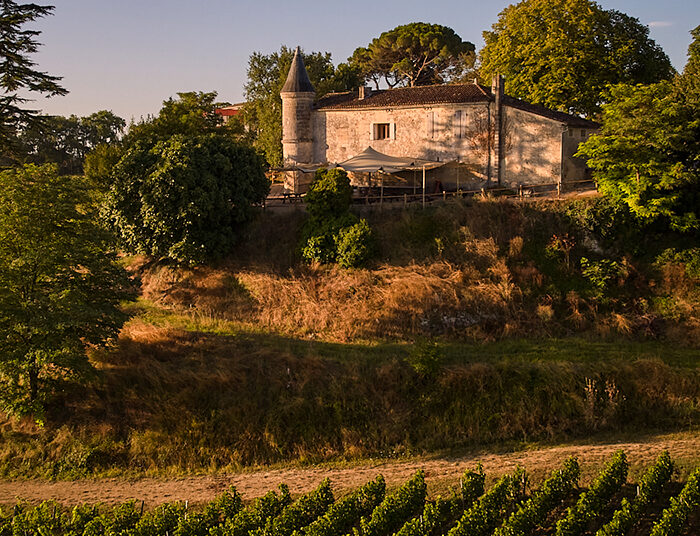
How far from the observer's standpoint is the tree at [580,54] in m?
34.4

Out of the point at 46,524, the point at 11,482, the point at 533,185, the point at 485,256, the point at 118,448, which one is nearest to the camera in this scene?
the point at 46,524

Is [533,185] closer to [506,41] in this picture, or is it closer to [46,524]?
[506,41]

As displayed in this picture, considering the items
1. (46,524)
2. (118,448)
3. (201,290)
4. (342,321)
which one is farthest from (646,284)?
(46,524)

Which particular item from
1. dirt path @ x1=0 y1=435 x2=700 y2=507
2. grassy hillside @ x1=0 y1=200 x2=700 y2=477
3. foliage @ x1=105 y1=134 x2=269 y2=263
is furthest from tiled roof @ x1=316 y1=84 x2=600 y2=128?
dirt path @ x1=0 y1=435 x2=700 y2=507

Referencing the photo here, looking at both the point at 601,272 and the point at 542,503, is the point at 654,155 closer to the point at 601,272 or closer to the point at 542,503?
the point at 601,272

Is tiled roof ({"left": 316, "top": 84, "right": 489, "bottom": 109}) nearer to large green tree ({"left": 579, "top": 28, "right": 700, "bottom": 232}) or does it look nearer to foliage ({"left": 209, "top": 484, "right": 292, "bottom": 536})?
large green tree ({"left": 579, "top": 28, "right": 700, "bottom": 232})

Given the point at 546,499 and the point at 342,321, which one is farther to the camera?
the point at 342,321

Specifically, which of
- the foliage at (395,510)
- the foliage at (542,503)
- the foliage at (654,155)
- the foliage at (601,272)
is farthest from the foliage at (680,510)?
the foliage at (654,155)

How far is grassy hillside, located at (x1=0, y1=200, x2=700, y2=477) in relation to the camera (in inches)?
744

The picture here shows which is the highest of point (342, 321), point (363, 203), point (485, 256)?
point (363, 203)

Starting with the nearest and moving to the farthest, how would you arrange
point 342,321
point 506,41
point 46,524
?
1. point 46,524
2. point 342,321
3. point 506,41

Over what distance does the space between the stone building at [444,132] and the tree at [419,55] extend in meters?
20.4

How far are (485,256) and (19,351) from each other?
1845 cm

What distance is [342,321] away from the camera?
24469 millimetres
